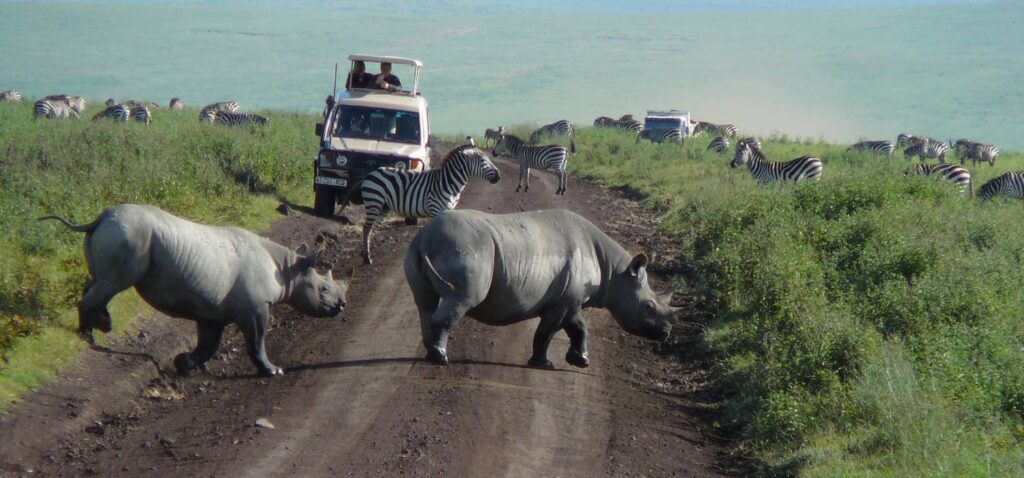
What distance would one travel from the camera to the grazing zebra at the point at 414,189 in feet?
53.5

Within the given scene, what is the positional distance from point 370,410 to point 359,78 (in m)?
13.9

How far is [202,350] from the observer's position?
9.72 m

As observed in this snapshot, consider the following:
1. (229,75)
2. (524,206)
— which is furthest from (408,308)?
(229,75)

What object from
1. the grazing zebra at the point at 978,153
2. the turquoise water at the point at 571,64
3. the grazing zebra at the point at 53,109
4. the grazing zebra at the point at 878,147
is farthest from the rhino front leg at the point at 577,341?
the turquoise water at the point at 571,64

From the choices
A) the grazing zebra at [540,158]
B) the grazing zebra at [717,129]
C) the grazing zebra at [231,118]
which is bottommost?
the grazing zebra at [717,129]

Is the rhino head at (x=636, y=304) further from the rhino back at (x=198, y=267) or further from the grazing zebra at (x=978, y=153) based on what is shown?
the grazing zebra at (x=978, y=153)

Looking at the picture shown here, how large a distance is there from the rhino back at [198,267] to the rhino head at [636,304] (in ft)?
10.3

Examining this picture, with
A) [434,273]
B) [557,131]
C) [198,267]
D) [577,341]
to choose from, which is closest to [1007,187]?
[577,341]

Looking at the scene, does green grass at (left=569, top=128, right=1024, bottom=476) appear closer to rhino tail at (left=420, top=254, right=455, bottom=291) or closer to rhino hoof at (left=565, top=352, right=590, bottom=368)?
rhino hoof at (left=565, top=352, right=590, bottom=368)

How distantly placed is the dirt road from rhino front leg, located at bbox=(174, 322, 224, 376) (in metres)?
0.14

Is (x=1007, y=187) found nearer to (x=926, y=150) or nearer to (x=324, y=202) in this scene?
(x=926, y=150)

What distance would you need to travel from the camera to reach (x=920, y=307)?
10484 mm

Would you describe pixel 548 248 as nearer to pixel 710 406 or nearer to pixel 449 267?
pixel 449 267

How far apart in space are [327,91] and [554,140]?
34064 millimetres
